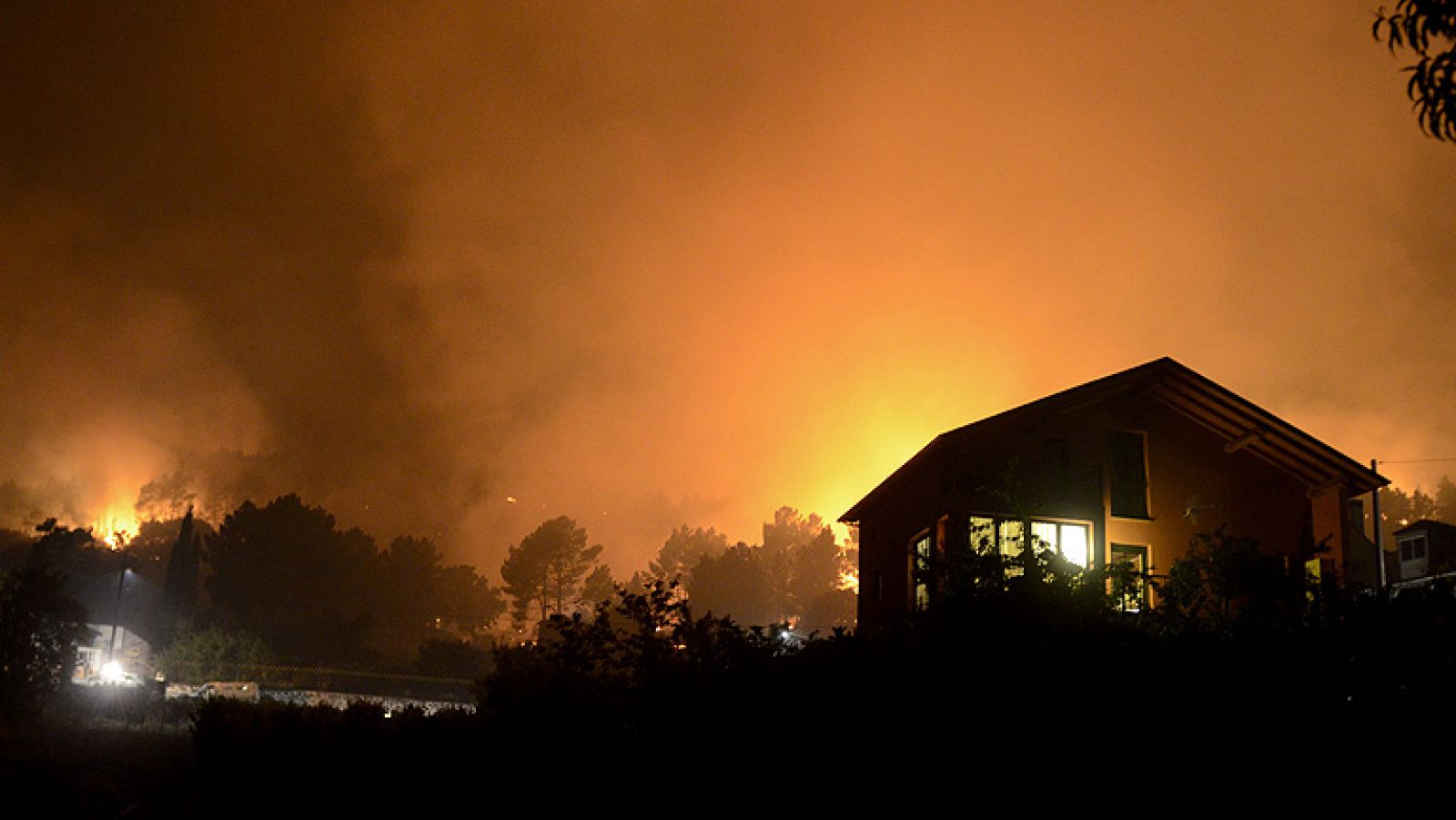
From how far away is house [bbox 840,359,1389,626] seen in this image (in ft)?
84.8

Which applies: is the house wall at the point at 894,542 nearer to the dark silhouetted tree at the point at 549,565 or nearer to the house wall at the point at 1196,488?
the house wall at the point at 1196,488

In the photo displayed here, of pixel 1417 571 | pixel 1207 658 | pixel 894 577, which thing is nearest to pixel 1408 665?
pixel 1207 658

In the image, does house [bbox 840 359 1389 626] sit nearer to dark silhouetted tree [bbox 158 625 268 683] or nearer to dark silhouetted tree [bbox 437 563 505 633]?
dark silhouetted tree [bbox 158 625 268 683]

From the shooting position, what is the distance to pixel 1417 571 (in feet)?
173

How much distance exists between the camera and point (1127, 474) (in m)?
26.9

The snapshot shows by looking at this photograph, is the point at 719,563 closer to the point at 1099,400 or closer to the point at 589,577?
the point at 589,577

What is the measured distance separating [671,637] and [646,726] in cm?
216

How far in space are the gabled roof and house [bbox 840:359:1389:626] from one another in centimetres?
3

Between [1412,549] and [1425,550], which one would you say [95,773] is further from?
[1412,549]

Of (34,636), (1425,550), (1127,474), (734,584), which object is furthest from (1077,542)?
(734,584)

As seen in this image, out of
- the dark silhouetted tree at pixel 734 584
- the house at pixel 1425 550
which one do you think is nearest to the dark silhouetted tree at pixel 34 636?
the house at pixel 1425 550

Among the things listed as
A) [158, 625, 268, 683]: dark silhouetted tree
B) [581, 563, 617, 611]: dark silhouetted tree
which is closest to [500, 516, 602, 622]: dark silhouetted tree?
[581, 563, 617, 611]: dark silhouetted tree

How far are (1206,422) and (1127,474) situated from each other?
265 centimetres

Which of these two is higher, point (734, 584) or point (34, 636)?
point (734, 584)
